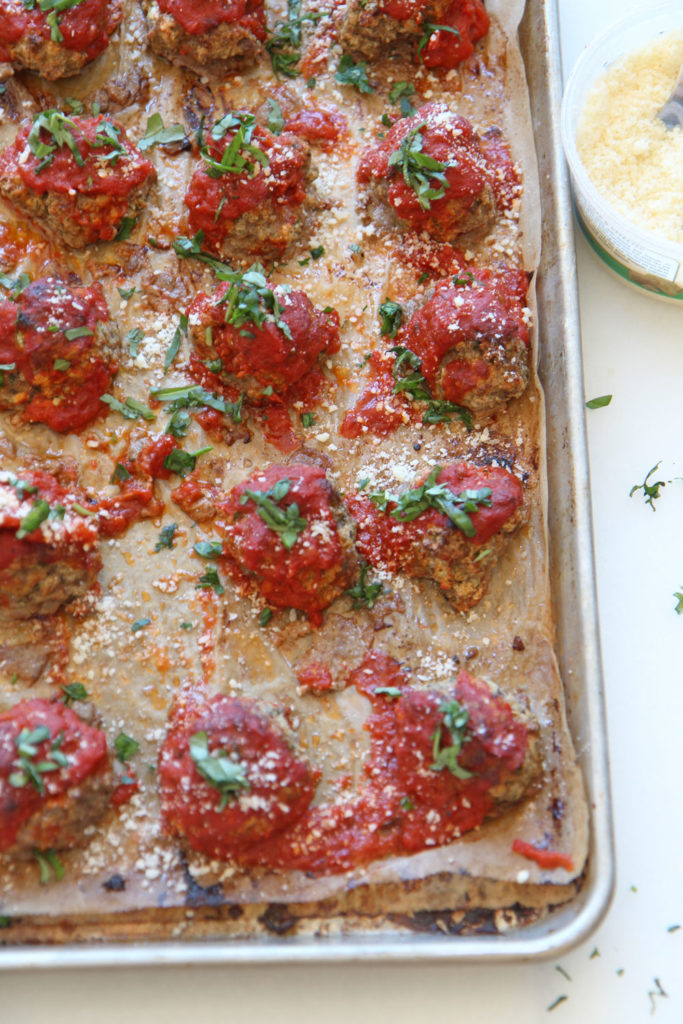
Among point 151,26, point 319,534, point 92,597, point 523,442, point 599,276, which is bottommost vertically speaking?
point 92,597

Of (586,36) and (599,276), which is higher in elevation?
(586,36)

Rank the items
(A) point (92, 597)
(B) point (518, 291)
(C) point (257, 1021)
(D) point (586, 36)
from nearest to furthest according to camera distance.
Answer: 1. (C) point (257, 1021)
2. (A) point (92, 597)
3. (B) point (518, 291)
4. (D) point (586, 36)

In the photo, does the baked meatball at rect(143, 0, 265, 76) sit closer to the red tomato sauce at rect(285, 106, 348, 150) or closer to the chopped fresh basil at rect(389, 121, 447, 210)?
the red tomato sauce at rect(285, 106, 348, 150)

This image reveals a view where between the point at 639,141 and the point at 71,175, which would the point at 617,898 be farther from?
the point at 71,175

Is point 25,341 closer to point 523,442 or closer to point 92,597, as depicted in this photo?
point 92,597

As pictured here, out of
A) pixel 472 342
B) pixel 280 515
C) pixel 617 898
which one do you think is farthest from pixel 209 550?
pixel 617 898

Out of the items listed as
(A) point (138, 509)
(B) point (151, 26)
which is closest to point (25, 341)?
(A) point (138, 509)

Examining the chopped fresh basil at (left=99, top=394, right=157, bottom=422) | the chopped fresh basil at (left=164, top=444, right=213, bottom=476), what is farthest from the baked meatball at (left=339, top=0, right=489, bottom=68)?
the chopped fresh basil at (left=164, top=444, right=213, bottom=476)

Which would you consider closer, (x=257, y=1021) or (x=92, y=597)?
(x=257, y=1021)
